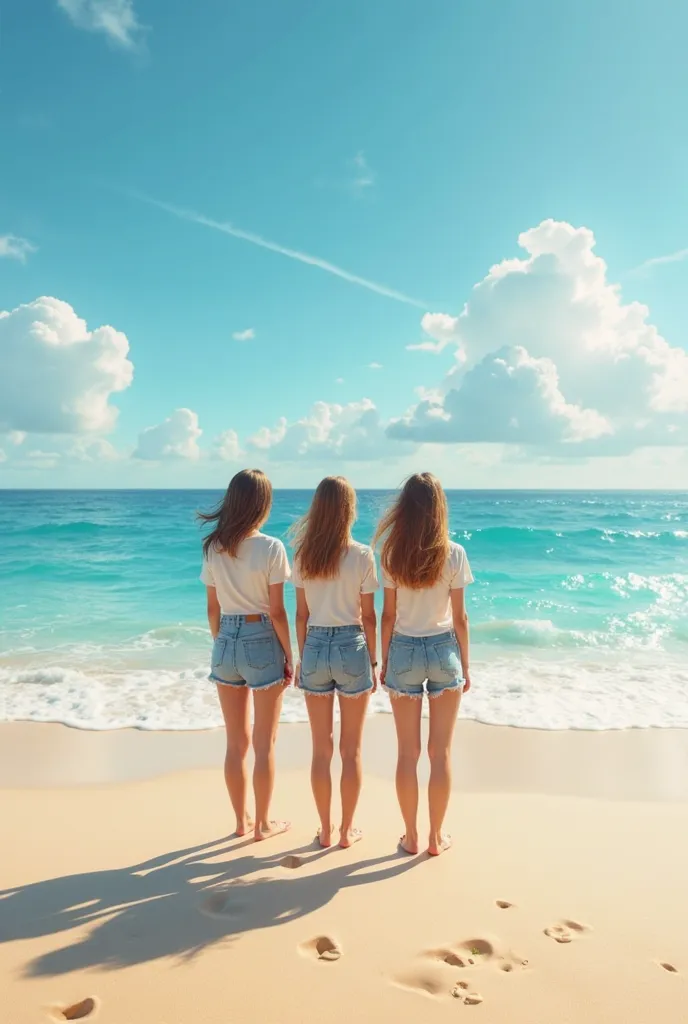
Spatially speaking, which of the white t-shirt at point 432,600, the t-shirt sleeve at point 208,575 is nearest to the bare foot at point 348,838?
the white t-shirt at point 432,600

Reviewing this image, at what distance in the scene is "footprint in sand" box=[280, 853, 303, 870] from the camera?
337cm

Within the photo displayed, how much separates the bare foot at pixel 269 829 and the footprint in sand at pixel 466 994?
152 centimetres

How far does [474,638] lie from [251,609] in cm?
724

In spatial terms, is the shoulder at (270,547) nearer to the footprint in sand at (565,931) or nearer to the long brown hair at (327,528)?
the long brown hair at (327,528)

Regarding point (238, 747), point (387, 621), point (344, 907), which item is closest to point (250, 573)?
point (387, 621)

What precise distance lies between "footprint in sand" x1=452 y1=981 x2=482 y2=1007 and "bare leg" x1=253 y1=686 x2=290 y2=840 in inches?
57.1

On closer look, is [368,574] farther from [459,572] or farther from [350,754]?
[350,754]

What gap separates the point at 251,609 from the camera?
11.3 feet

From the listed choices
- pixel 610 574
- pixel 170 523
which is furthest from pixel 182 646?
pixel 170 523

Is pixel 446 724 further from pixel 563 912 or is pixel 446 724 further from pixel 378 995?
pixel 378 995

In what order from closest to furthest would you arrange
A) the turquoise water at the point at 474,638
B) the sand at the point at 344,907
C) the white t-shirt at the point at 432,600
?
the sand at the point at 344,907, the white t-shirt at the point at 432,600, the turquoise water at the point at 474,638

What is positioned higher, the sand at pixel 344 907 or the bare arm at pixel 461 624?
the bare arm at pixel 461 624

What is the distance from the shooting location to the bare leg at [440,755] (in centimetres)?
344

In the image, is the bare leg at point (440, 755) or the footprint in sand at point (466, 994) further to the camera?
the bare leg at point (440, 755)
